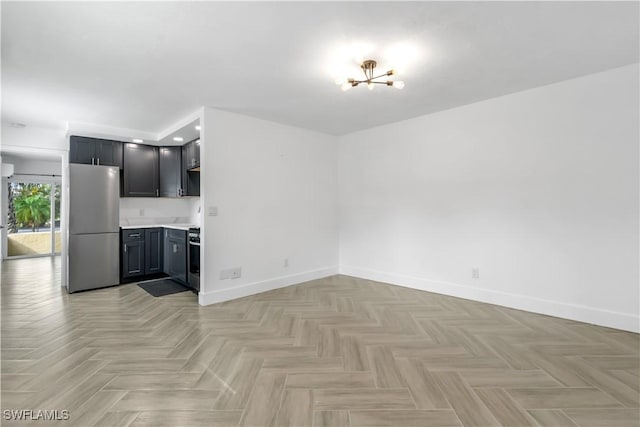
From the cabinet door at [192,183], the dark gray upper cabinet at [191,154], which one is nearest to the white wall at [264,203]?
the dark gray upper cabinet at [191,154]

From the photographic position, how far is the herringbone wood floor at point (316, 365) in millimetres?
1707

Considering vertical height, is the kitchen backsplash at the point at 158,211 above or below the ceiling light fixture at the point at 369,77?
below

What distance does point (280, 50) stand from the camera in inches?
94.3

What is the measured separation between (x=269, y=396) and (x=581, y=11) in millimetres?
3209

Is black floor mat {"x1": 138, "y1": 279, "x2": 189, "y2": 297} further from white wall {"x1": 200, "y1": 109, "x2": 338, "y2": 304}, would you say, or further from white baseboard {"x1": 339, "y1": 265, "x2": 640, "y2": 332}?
white baseboard {"x1": 339, "y1": 265, "x2": 640, "y2": 332}

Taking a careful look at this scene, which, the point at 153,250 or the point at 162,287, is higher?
the point at 153,250

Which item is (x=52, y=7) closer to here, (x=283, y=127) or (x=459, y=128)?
(x=283, y=127)

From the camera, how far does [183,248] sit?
435cm

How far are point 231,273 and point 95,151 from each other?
9.94ft

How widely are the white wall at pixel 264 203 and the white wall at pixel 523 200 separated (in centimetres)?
92

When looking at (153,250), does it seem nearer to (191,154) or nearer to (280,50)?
(191,154)

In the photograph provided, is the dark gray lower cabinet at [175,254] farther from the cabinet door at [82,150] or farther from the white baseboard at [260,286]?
the cabinet door at [82,150]

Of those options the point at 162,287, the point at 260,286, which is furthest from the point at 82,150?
the point at 260,286

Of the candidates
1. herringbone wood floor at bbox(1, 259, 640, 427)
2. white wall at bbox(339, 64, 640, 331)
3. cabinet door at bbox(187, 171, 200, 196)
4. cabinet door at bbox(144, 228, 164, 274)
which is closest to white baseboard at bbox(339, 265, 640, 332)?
white wall at bbox(339, 64, 640, 331)
